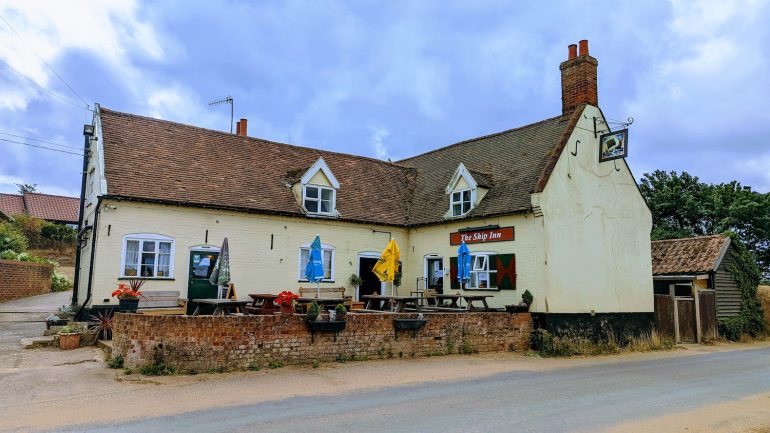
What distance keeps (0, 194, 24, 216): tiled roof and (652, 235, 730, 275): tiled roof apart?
51.4m

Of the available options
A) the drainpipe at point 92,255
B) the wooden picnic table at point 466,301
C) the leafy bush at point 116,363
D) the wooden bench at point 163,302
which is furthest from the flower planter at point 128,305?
the wooden picnic table at point 466,301

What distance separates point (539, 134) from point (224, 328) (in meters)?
14.4

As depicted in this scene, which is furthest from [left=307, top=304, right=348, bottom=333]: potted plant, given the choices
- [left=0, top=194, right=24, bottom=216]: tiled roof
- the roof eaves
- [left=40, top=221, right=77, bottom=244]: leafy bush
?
[left=0, top=194, right=24, bottom=216]: tiled roof

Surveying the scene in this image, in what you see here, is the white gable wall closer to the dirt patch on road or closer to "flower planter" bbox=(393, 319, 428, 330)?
"flower planter" bbox=(393, 319, 428, 330)

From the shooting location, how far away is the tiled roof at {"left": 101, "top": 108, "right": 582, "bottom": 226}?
17.9 meters

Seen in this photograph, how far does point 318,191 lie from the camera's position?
20719 millimetres

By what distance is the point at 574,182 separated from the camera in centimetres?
1878

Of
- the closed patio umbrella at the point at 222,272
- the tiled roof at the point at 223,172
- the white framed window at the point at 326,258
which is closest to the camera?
the closed patio umbrella at the point at 222,272

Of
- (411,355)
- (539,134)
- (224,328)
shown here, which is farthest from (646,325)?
(224,328)

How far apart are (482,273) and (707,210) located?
21929 millimetres

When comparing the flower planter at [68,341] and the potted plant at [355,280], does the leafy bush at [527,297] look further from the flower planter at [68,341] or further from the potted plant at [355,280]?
the flower planter at [68,341]

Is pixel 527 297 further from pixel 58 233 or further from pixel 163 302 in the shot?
pixel 58 233

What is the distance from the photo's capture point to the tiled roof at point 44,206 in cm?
4859

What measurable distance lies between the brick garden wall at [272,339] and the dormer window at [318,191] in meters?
7.31
